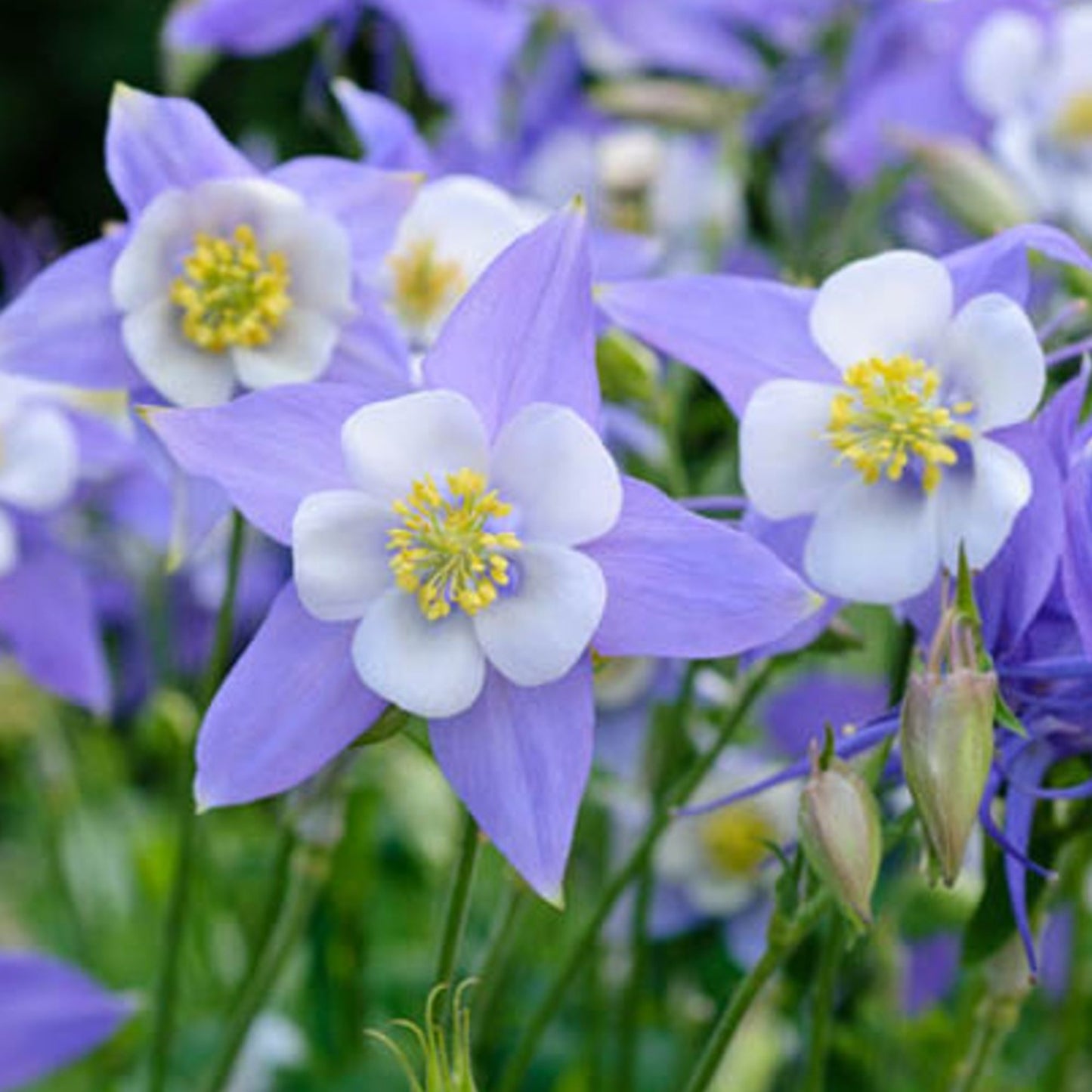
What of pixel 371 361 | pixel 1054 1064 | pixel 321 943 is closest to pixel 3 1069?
pixel 321 943

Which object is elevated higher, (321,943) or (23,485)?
(23,485)

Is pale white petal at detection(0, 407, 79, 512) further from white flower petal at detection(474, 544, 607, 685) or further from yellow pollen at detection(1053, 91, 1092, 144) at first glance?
yellow pollen at detection(1053, 91, 1092, 144)

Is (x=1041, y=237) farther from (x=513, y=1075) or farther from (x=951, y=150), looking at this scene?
(x=513, y=1075)

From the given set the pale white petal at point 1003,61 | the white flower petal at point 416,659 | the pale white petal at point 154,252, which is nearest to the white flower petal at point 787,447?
the white flower petal at point 416,659

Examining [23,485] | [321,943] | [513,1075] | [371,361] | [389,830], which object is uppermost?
[371,361]

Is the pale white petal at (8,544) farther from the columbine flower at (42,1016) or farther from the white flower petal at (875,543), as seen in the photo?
the white flower petal at (875,543)

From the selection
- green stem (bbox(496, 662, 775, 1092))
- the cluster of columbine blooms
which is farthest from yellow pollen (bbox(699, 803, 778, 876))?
the cluster of columbine blooms
